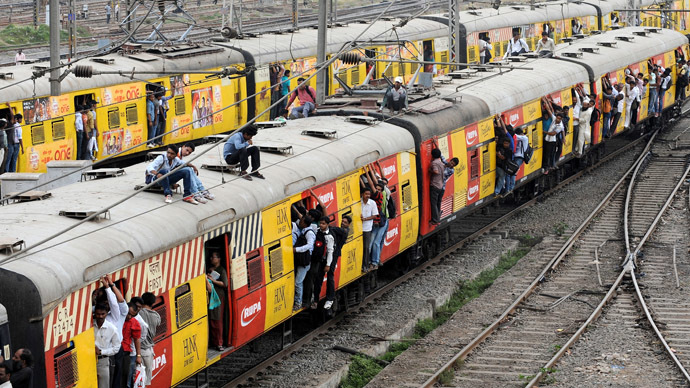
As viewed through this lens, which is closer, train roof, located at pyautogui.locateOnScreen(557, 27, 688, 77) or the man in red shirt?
the man in red shirt

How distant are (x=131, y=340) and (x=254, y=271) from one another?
2773 mm

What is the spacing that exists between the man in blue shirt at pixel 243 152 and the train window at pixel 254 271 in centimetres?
101

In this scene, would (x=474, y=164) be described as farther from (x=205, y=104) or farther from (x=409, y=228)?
(x=205, y=104)

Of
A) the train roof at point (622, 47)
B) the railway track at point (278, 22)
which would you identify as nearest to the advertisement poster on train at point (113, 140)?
the train roof at point (622, 47)

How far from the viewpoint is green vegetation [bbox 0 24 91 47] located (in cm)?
4944

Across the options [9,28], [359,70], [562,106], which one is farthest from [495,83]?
[9,28]

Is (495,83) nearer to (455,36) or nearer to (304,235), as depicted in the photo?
(455,36)

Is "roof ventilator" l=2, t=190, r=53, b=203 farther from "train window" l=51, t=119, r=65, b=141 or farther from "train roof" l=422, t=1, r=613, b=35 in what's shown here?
"train roof" l=422, t=1, r=613, b=35

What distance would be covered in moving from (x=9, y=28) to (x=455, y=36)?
28.3 m

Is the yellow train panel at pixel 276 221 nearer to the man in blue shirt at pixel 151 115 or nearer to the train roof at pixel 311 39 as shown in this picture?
the man in blue shirt at pixel 151 115

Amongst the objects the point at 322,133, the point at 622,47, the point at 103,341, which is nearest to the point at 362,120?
the point at 322,133

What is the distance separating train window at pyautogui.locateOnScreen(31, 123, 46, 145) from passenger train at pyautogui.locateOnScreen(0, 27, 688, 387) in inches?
213

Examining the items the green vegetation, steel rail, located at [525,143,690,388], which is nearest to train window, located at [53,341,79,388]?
steel rail, located at [525,143,690,388]

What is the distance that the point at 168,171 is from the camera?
12727 millimetres
